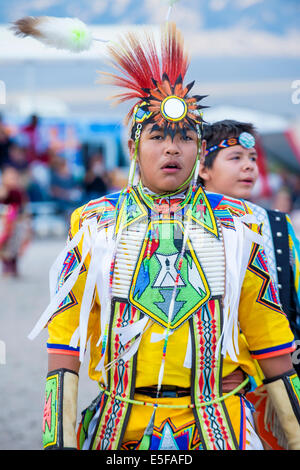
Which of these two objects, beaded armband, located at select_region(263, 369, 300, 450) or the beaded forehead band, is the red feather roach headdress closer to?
beaded armband, located at select_region(263, 369, 300, 450)

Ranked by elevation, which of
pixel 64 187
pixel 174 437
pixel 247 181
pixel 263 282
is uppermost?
pixel 247 181

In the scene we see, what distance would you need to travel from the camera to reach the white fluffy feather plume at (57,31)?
192cm

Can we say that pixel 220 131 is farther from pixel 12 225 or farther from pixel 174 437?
pixel 12 225

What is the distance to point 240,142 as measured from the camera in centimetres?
279

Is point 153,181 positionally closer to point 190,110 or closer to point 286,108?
point 190,110

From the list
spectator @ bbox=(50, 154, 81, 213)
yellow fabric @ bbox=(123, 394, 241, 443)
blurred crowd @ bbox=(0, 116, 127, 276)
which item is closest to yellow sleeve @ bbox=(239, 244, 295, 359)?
yellow fabric @ bbox=(123, 394, 241, 443)

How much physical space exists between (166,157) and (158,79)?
26cm

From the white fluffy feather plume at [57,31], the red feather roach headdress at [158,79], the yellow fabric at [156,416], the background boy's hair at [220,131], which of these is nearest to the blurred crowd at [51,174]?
the background boy's hair at [220,131]

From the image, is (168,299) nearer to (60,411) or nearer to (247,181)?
(60,411)

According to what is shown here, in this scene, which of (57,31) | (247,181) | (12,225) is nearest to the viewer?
(57,31)

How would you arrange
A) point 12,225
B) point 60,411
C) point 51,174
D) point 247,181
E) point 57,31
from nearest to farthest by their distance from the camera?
point 60,411
point 57,31
point 247,181
point 12,225
point 51,174

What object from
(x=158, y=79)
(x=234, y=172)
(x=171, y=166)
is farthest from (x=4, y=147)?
(x=171, y=166)

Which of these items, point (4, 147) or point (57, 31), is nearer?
point (57, 31)

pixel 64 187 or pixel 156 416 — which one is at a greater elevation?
pixel 156 416
